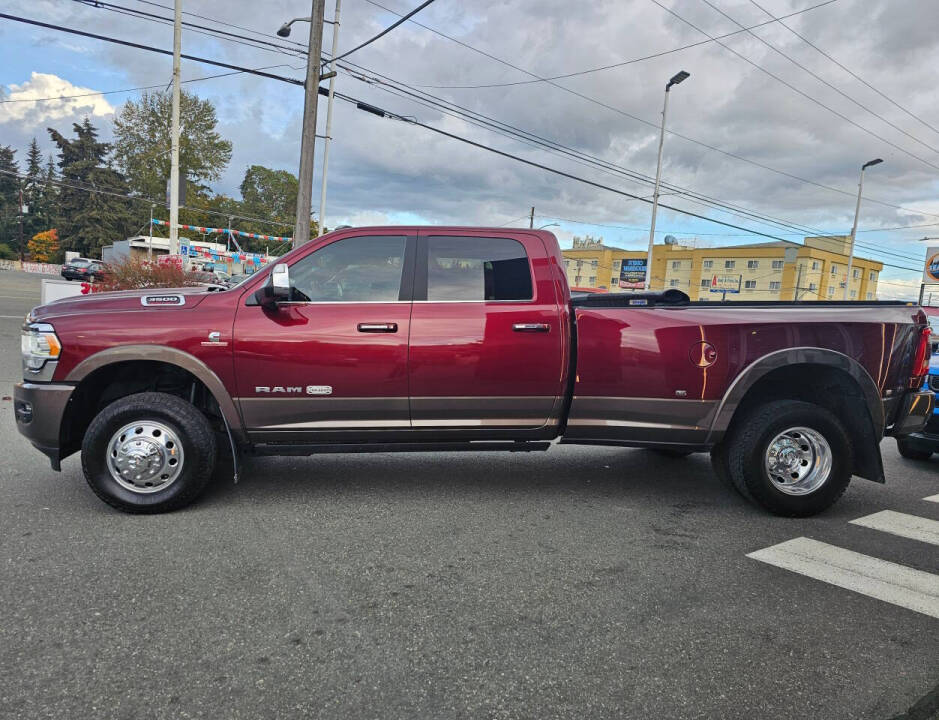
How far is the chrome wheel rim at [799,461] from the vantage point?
4.47 m

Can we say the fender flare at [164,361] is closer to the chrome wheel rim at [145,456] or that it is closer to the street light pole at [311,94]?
the chrome wheel rim at [145,456]

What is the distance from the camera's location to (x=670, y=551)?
3.83 metres

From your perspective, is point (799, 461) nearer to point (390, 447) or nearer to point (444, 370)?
point (444, 370)

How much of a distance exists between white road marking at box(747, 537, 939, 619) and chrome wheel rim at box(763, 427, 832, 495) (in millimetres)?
512

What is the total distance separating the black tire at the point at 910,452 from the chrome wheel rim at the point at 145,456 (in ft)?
21.7

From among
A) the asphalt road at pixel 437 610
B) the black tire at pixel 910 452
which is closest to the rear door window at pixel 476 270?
the asphalt road at pixel 437 610

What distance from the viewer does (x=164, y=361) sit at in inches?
162

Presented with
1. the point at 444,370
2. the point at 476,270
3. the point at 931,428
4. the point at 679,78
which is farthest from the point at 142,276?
the point at 679,78

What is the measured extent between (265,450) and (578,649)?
8.43ft

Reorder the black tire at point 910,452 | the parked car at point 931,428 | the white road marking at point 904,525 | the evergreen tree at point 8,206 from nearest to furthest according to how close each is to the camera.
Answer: the white road marking at point 904,525, the parked car at point 931,428, the black tire at point 910,452, the evergreen tree at point 8,206

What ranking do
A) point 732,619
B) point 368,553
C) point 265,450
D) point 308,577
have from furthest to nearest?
point 265,450, point 368,553, point 308,577, point 732,619

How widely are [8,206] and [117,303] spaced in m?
113

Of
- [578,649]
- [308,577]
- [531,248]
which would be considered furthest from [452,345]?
[578,649]

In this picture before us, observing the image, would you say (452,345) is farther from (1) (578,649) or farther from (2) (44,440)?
(2) (44,440)
